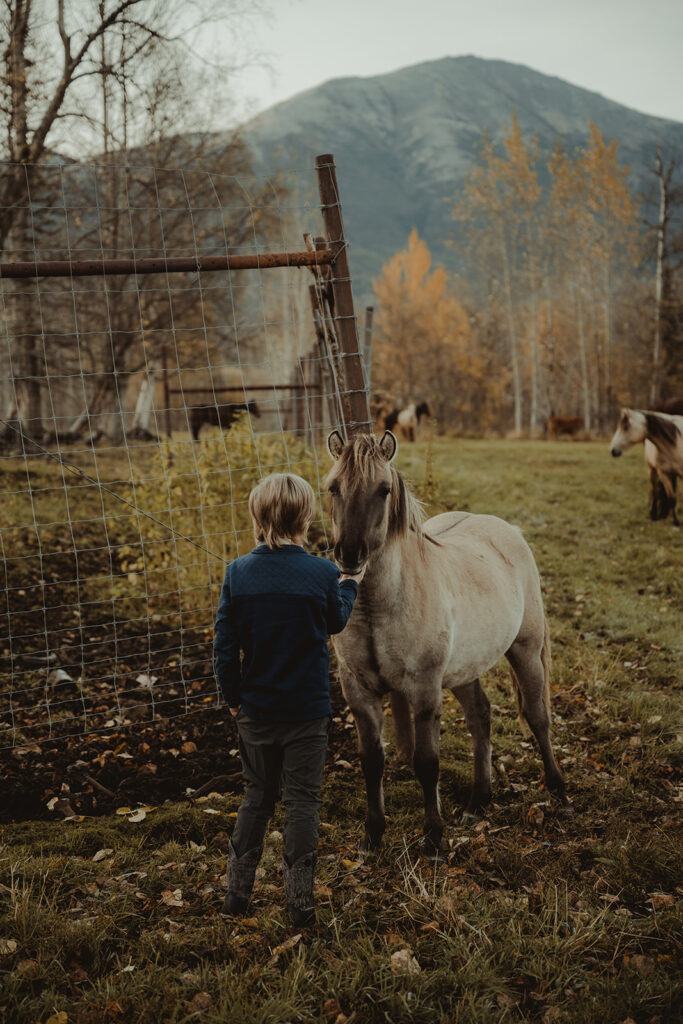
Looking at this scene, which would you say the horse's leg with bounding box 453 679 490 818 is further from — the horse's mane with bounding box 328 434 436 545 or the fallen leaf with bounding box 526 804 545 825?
the horse's mane with bounding box 328 434 436 545

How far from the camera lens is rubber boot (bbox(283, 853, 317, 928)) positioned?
259 cm

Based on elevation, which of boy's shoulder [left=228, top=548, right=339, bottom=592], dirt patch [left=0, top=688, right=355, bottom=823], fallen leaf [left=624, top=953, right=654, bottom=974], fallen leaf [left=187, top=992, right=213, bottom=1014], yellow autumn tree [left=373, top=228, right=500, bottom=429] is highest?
yellow autumn tree [left=373, top=228, right=500, bottom=429]

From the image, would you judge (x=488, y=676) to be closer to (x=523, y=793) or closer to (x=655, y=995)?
(x=523, y=793)

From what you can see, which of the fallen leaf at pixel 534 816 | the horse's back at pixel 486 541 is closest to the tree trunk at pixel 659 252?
the horse's back at pixel 486 541

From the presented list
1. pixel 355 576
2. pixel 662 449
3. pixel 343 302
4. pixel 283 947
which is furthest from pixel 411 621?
pixel 662 449

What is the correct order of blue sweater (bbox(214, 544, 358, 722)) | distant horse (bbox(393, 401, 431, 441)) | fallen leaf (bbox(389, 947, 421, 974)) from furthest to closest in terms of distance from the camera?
distant horse (bbox(393, 401, 431, 441)) < blue sweater (bbox(214, 544, 358, 722)) < fallen leaf (bbox(389, 947, 421, 974))

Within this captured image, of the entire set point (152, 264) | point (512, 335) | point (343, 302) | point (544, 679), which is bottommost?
point (544, 679)

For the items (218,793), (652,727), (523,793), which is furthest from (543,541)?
(218,793)

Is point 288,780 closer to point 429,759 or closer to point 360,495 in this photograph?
point 429,759

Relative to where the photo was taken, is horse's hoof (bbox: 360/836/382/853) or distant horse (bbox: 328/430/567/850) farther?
horse's hoof (bbox: 360/836/382/853)

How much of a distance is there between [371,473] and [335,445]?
0.29m

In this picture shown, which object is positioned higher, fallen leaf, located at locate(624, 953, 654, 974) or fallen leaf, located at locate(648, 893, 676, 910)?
fallen leaf, located at locate(624, 953, 654, 974)

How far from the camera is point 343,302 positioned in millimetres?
4211

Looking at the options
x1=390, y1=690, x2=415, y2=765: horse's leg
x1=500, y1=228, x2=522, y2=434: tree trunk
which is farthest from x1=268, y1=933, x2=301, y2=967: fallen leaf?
x1=500, y1=228, x2=522, y2=434: tree trunk
